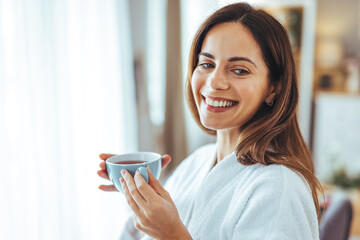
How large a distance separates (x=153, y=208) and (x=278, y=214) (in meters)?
0.29

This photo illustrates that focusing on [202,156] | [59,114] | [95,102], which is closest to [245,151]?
[202,156]

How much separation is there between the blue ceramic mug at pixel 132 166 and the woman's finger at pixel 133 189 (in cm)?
3

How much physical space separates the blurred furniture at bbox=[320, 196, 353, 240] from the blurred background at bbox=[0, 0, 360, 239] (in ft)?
1.88

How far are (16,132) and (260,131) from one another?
0.98 metres

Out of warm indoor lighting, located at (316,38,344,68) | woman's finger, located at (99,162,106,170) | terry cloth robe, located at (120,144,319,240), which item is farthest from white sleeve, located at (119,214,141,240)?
warm indoor lighting, located at (316,38,344,68)

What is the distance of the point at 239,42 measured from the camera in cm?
91

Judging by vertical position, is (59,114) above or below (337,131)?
above

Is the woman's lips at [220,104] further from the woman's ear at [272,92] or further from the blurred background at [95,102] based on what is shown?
the blurred background at [95,102]

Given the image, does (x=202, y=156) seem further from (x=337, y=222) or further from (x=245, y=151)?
(x=337, y=222)

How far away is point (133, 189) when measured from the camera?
0.79m

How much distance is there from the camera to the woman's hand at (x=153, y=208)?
30.1 inches

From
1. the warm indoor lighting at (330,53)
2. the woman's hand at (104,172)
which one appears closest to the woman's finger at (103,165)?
the woman's hand at (104,172)

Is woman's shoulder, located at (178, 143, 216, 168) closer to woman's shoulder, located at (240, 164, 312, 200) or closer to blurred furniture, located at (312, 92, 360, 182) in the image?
woman's shoulder, located at (240, 164, 312, 200)

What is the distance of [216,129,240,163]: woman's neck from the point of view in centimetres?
106
